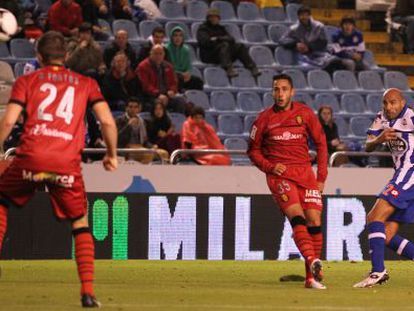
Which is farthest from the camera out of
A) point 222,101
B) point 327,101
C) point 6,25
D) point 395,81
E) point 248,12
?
point 248,12

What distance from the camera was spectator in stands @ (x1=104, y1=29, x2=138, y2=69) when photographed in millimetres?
20031

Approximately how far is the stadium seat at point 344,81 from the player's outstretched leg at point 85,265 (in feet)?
44.4

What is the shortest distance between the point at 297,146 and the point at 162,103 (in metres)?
6.80

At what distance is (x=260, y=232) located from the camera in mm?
17406

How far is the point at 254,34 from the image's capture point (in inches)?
917

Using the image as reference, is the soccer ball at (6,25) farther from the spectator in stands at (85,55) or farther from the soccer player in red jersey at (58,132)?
the soccer player in red jersey at (58,132)

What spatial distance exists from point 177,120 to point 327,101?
10.5 feet

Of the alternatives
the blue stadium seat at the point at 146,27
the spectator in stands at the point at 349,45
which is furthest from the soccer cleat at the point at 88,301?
the spectator in stands at the point at 349,45

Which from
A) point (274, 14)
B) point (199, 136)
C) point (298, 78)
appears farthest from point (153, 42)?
point (274, 14)

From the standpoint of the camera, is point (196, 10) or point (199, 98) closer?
point (199, 98)

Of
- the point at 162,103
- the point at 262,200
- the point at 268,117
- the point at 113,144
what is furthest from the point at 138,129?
the point at 113,144

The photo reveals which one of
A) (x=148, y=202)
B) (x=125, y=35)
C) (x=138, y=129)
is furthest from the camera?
(x=125, y=35)

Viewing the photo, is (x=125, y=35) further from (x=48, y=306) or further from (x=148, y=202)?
(x=48, y=306)

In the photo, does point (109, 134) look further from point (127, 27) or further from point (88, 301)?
point (127, 27)
